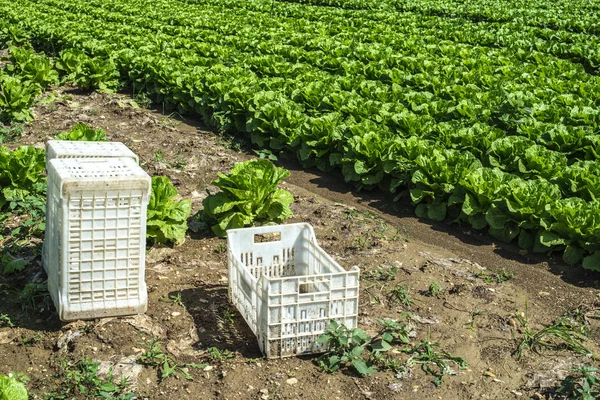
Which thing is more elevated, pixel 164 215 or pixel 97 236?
pixel 97 236

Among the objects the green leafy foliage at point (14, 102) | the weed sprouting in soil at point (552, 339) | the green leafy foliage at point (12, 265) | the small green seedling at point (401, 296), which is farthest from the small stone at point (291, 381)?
the green leafy foliage at point (14, 102)

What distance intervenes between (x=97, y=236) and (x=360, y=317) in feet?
5.75

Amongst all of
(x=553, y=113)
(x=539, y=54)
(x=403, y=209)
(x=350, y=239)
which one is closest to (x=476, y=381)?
(x=350, y=239)

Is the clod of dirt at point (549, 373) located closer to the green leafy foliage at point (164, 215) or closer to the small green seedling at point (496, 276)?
the small green seedling at point (496, 276)

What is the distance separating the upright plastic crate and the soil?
35.8 inches

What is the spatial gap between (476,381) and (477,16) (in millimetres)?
20114

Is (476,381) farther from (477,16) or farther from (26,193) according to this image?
(477,16)

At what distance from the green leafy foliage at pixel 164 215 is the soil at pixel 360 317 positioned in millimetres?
136

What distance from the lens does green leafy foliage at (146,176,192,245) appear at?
612 centimetres

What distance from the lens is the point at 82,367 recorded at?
178 inches

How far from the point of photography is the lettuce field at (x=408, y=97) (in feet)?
23.0

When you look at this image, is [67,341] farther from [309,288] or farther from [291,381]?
[309,288]

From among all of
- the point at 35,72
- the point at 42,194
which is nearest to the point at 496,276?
the point at 42,194

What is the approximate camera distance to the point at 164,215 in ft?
20.3
